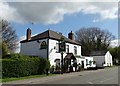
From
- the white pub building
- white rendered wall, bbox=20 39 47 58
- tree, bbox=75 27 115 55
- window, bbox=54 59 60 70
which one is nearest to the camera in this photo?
the white pub building

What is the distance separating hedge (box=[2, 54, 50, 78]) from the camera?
26.9 m

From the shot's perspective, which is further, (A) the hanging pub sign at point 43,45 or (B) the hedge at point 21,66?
(A) the hanging pub sign at point 43,45

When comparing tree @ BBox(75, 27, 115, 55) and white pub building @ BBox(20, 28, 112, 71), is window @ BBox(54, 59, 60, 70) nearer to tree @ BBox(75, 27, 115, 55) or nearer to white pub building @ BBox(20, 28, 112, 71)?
white pub building @ BBox(20, 28, 112, 71)

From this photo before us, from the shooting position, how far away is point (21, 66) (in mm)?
29047

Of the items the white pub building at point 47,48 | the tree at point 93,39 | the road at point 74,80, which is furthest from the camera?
the tree at point 93,39

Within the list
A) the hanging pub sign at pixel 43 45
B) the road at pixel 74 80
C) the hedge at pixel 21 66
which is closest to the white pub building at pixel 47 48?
the hanging pub sign at pixel 43 45

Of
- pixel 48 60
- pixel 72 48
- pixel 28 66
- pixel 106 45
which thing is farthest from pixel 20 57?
pixel 106 45

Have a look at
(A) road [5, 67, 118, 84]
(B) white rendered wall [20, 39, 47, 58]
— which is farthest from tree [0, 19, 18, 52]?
(A) road [5, 67, 118, 84]

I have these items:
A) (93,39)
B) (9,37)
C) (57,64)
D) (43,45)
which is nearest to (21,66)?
(43,45)

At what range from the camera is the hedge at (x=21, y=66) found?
26.9 meters

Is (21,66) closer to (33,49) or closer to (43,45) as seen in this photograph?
(43,45)

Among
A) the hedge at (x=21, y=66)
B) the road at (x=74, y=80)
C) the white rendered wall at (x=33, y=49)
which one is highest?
the white rendered wall at (x=33, y=49)

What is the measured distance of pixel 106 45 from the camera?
9406 centimetres

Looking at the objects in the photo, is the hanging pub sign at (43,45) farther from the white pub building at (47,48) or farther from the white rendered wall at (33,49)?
the white rendered wall at (33,49)
